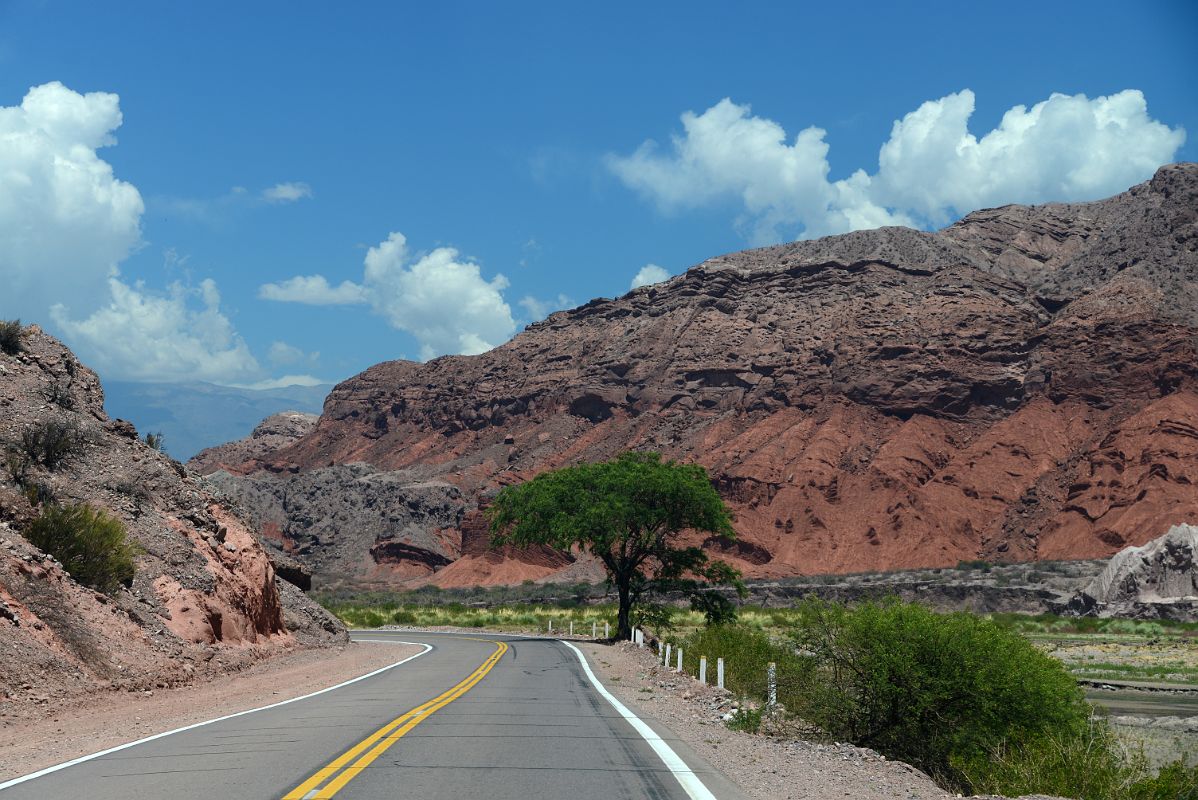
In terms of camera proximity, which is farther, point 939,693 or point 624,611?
point 624,611

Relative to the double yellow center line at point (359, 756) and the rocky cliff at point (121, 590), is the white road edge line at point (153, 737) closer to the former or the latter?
the double yellow center line at point (359, 756)

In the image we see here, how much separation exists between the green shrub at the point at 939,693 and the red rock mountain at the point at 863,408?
6864 cm

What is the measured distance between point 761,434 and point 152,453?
7603 cm

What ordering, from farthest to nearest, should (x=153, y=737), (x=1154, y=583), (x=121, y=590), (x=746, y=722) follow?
(x=1154, y=583)
(x=121, y=590)
(x=746, y=722)
(x=153, y=737)

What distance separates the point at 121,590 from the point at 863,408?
274ft

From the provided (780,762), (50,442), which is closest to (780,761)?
(780,762)

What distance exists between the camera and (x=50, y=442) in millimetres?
23500

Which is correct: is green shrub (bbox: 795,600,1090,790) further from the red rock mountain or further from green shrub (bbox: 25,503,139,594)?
the red rock mountain

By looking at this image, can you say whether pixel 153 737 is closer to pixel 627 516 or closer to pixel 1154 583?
pixel 627 516

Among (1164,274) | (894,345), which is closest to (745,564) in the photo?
(894,345)

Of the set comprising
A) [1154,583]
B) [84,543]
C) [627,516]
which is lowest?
[1154,583]

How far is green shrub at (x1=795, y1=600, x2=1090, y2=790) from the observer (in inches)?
562

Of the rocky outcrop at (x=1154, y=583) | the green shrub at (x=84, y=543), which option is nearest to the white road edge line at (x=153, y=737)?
the green shrub at (x=84, y=543)

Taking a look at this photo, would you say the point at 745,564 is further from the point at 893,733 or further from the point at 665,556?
the point at 893,733
